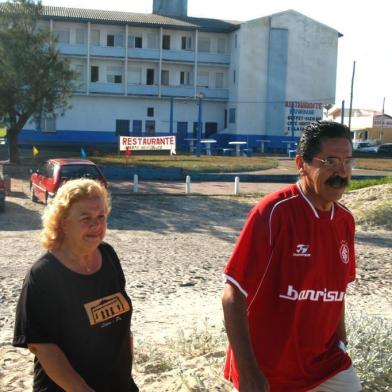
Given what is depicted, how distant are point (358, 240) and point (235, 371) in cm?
1140

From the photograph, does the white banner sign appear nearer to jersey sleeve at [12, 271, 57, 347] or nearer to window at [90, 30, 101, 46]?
window at [90, 30, 101, 46]

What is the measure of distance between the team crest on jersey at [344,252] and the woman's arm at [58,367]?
131cm

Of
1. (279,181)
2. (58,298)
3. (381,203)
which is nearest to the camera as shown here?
(58,298)

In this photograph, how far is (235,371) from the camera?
3.01 metres

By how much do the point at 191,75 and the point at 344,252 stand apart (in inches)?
2368

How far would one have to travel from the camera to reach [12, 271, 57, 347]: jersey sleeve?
9.20 ft

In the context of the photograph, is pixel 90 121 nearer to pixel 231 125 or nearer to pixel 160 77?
pixel 160 77

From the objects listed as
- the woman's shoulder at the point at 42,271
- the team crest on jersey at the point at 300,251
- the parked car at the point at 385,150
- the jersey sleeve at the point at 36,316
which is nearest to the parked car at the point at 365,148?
the parked car at the point at 385,150

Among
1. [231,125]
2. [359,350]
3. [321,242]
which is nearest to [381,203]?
[359,350]

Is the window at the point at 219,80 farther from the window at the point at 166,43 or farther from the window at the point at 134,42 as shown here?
the window at the point at 134,42

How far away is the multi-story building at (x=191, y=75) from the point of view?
5956 centimetres

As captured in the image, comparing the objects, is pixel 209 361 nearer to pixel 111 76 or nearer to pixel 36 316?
pixel 36 316

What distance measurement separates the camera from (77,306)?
2.91 meters

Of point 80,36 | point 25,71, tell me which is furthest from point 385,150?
point 25,71
